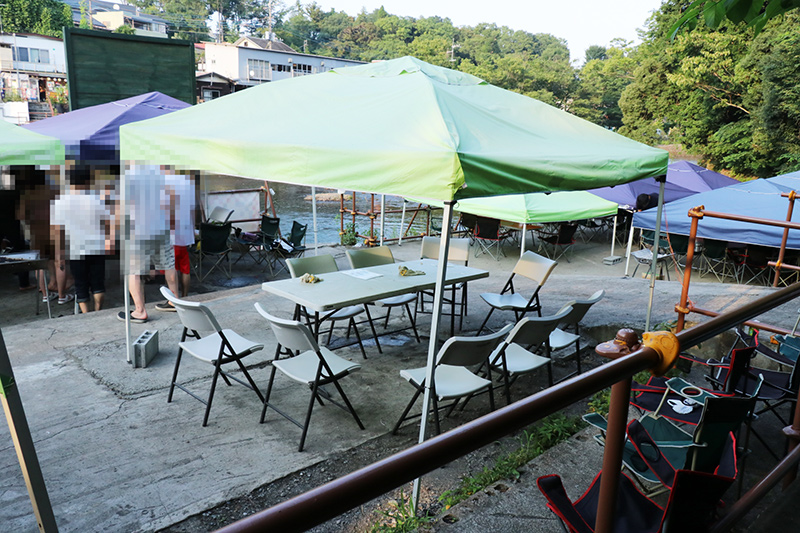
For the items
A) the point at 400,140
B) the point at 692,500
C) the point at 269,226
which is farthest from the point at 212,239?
the point at 692,500

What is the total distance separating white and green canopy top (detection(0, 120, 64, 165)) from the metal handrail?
22.8ft

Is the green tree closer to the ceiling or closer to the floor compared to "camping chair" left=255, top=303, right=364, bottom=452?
closer to the ceiling

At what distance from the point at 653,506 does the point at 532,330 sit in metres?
2.25

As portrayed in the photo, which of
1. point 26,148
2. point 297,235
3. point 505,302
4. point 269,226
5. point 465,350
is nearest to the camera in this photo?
point 465,350

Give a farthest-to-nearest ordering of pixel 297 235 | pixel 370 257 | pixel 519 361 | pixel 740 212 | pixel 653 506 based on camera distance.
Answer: pixel 740 212 < pixel 297 235 < pixel 370 257 < pixel 519 361 < pixel 653 506

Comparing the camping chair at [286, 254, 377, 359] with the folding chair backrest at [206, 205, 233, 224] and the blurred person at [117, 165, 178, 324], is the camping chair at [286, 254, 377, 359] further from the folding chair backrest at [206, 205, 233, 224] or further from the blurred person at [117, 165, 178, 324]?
the folding chair backrest at [206, 205, 233, 224]

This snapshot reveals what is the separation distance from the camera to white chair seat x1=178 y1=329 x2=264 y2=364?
457 cm

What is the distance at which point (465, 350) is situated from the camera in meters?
4.00

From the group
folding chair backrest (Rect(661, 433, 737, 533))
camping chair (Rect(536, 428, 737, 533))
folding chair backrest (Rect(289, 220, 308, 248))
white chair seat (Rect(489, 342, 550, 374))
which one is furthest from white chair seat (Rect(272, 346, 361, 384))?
folding chair backrest (Rect(289, 220, 308, 248))

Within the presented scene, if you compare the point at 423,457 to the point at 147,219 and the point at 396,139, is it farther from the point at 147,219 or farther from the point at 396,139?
the point at 147,219

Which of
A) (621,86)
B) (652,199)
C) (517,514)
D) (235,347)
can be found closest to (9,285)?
(235,347)

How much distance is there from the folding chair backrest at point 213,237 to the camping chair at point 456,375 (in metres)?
5.67

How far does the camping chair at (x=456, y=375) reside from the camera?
3.94m

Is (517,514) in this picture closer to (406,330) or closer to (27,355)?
(406,330)
